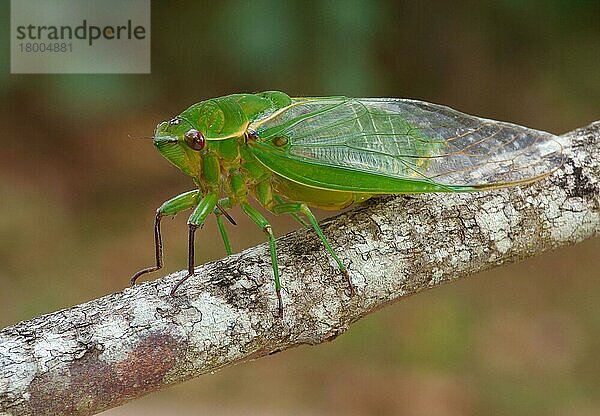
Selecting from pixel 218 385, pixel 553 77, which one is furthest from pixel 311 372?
pixel 553 77

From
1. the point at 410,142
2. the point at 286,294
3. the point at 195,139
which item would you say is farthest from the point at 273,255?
the point at 410,142

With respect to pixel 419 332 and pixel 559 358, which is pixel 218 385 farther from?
pixel 559 358

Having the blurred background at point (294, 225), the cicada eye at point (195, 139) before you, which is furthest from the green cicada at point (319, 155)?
the blurred background at point (294, 225)

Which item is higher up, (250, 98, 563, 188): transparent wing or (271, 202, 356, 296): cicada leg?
(250, 98, 563, 188): transparent wing

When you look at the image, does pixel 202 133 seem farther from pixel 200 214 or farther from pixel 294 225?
pixel 294 225

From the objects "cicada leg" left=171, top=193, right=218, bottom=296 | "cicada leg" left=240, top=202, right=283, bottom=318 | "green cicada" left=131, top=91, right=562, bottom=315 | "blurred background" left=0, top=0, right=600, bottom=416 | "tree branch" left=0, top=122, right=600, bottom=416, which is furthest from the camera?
"blurred background" left=0, top=0, right=600, bottom=416

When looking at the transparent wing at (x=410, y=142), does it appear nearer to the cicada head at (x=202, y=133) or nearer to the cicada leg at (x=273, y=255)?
the cicada head at (x=202, y=133)

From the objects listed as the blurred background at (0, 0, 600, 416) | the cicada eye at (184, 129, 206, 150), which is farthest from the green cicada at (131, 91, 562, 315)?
the blurred background at (0, 0, 600, 416)

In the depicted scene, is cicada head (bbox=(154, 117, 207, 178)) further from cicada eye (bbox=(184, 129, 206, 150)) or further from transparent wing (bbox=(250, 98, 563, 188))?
transparent wing (bbox=(250, 98, 563, 188))
